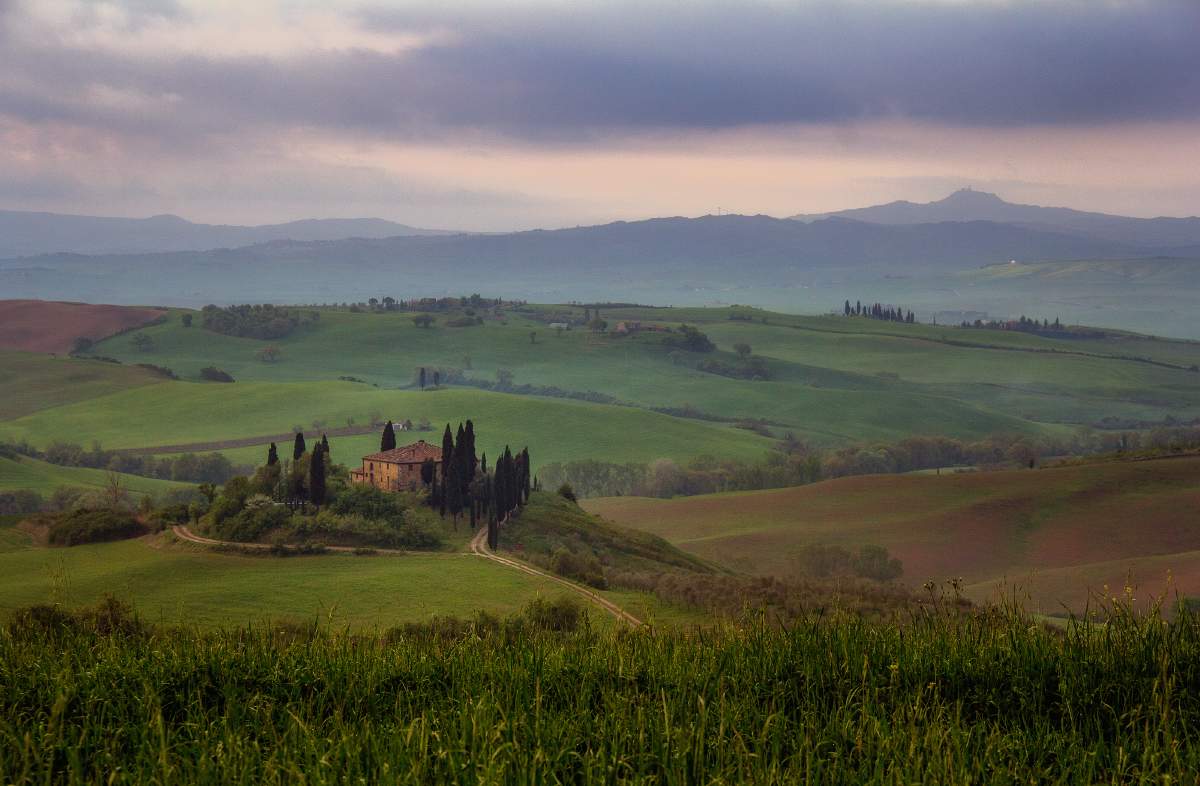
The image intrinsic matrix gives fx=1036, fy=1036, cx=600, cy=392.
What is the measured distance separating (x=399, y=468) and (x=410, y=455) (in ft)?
7.20

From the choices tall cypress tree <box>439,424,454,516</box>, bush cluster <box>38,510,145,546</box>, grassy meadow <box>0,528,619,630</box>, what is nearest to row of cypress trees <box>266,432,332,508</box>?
tall cypress tree <box>439,424,454,516</box>

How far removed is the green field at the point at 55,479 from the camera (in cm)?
10906

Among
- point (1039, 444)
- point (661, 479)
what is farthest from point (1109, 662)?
point (1039, 444)

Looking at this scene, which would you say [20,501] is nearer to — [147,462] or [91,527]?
[147,462]

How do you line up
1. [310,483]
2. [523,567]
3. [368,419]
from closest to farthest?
[523,567], [310,483], [368,419]

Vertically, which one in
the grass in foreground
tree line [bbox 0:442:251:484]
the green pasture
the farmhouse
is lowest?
tree line [bbox 0:442:251:484]

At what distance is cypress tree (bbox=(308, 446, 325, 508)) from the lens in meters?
72.3

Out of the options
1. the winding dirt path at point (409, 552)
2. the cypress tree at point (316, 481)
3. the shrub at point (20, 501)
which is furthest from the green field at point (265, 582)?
the shrub at point (20, 501)

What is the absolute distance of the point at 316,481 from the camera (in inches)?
2859

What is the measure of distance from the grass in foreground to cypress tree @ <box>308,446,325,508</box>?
6444cm

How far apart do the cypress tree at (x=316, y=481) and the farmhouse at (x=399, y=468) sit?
33.1 ft

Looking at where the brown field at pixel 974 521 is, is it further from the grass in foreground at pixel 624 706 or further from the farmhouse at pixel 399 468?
the grass in foreground at pixel 624 706

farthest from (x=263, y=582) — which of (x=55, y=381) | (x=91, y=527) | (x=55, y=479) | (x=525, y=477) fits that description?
(x=55, y=381)

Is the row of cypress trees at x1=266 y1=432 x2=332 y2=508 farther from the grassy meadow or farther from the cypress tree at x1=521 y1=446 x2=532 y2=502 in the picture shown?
the cypress tree at x1=521 y1=446 x2=532 y2=502
